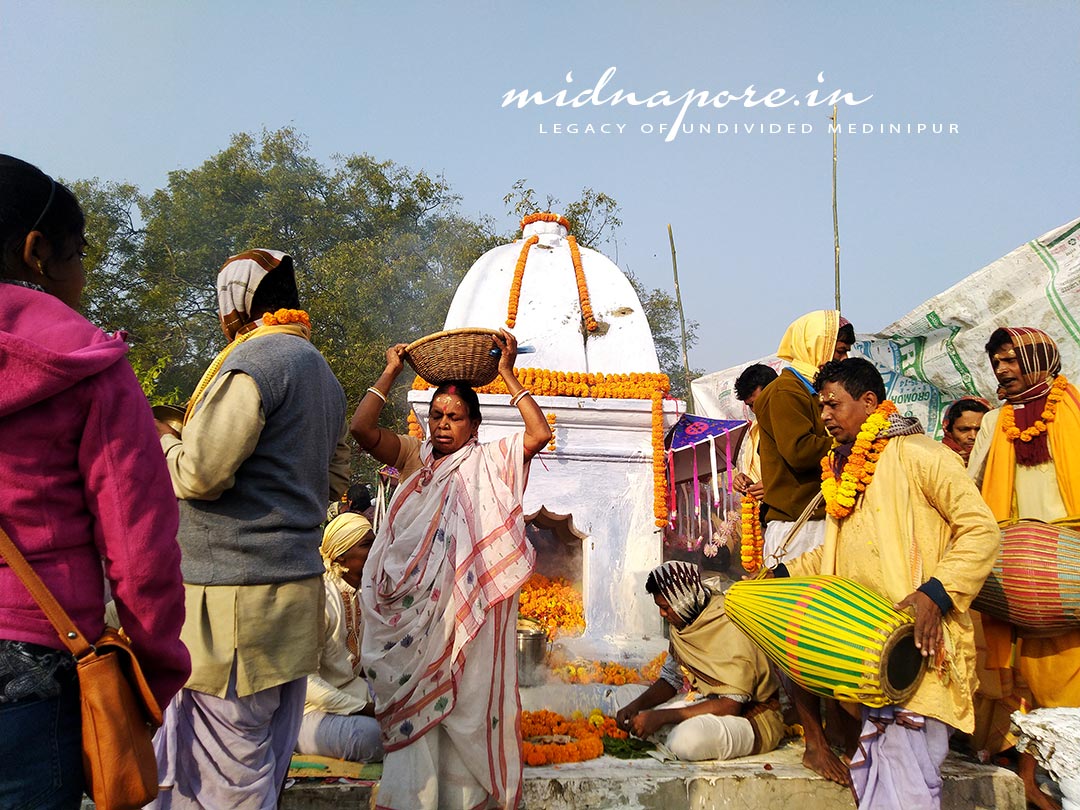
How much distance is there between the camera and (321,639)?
9.04 ft

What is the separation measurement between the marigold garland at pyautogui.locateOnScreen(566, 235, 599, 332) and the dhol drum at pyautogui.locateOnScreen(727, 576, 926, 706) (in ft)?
14.1

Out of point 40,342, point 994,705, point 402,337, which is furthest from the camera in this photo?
point 402,337

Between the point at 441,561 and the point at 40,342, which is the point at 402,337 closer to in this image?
the point at 441,561

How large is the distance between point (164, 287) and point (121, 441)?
57.0 ft

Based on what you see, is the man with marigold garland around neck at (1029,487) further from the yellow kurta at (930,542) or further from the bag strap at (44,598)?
the bag strap at (44,598)

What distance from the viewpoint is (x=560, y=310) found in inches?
301

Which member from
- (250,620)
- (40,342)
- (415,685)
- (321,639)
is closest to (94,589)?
(40,342)

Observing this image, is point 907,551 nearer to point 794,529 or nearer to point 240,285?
point 794,529

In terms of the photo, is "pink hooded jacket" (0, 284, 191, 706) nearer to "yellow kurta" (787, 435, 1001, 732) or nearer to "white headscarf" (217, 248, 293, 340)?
"white headscarf" (217, 248, 293, 340)

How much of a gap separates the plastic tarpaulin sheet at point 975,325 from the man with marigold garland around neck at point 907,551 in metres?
2.95

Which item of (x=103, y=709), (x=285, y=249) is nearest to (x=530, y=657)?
(x=103, y=709)

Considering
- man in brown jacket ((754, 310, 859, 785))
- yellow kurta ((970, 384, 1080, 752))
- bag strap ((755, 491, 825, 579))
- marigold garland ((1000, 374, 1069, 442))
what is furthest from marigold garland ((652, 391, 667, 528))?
marigold garland ((1000, 374, 1069, 442))

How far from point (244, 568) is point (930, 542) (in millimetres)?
2644

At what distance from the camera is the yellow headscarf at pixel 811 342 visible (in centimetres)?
473
